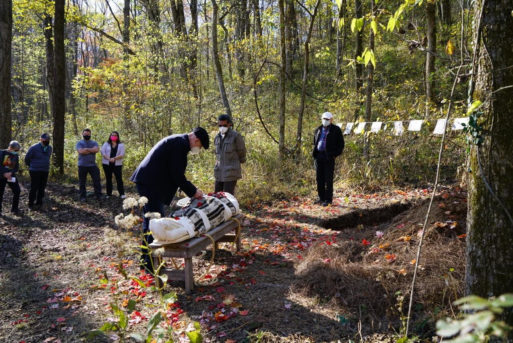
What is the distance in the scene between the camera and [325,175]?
870cm

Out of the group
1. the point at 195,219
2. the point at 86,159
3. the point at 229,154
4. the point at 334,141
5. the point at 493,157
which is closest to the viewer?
the point at 493,157

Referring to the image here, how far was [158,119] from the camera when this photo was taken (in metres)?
13.3

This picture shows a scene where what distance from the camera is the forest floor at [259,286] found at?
361 cm

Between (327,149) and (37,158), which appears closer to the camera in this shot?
(327,149)

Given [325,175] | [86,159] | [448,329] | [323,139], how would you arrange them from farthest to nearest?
1. [86,159]
2. [325,175]
3. [323,139]
4. [448,329]

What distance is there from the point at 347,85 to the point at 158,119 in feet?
25.6

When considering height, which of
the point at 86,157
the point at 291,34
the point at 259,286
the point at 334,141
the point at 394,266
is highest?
the point at 291,34

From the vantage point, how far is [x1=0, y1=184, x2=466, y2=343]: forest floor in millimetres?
3607

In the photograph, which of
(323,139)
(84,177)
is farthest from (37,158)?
(323,139)

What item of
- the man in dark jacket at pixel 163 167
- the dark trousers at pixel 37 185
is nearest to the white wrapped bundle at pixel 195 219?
the man in dark jacket at pixel 163 167

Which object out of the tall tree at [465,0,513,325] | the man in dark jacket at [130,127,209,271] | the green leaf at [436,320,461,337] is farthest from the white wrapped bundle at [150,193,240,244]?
the green leaf at [436,320,461,337]

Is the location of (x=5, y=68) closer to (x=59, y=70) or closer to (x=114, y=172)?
(x=59, y=70)

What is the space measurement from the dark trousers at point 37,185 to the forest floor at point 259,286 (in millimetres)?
2198

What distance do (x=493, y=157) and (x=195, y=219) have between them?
3.40 metres
